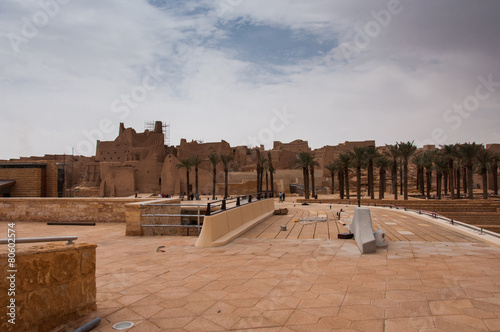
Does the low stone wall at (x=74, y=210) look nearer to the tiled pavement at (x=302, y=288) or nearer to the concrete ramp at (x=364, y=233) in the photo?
the tiled pavement at (x=302, y=288)

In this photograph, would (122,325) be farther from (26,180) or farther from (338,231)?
(26,180)

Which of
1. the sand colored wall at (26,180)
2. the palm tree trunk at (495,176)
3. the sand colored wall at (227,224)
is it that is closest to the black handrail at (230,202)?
the sand colored wall at (227,224)

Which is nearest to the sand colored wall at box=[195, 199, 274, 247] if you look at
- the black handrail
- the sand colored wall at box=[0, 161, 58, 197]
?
the black handrail

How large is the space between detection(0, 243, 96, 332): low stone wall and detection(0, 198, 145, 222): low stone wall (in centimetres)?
1054

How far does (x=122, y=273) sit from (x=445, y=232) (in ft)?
27.4

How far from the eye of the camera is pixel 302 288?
4754mm

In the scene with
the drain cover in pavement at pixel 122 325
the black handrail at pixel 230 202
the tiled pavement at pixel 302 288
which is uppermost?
the black handrail at pixel 230 202

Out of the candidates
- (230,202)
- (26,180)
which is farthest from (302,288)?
(26,180)

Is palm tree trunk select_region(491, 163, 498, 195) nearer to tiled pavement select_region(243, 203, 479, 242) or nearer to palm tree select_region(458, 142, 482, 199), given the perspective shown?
palm tree select_region(458, 142, 482, 199)

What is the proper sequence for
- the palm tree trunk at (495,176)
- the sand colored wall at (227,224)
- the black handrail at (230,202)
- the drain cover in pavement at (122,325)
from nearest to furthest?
1. the drain cover in pavement at (122,325)
2. the sand colored wall at (227,224)
3. the black handrail at (230,202)
4. the palm tree trunk at (495,176)

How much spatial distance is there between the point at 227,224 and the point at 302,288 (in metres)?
4.66

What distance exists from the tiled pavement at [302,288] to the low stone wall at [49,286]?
23cm

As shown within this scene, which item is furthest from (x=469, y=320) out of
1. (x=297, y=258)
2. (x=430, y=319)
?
(x=297, y=258)

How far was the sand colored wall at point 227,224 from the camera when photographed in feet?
26.2
